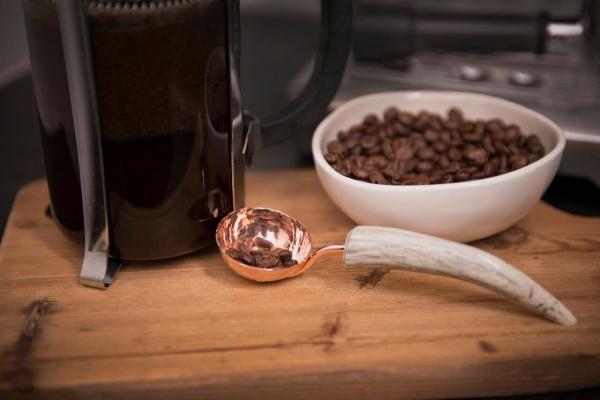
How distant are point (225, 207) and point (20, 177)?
31 centimetres

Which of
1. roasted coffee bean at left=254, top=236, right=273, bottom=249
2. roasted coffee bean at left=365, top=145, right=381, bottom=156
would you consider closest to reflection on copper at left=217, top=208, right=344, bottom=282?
roasted coffee bean at left=254, top=236, right=273, bottom=249

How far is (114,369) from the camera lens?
1.69 ft

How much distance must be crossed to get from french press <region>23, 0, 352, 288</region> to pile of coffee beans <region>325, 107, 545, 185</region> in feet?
0.26

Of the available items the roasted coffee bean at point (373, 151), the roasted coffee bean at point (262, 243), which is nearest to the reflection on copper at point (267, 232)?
the roasted coffee bean at point (262, 243)

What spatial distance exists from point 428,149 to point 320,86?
112 millimetres

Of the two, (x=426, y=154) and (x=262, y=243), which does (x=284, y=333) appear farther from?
(x=426, y=154)

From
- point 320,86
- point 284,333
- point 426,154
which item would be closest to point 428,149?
point 426,154

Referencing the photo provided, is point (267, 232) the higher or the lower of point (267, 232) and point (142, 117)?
the lower

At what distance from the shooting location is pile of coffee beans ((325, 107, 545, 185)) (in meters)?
0.65

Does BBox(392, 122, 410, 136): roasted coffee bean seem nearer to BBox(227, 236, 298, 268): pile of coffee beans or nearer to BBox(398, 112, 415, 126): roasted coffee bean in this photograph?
BBox(398, 112, 415, 126): roasted coffee bean

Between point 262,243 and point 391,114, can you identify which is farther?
point 391,114

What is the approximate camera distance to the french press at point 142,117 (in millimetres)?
508

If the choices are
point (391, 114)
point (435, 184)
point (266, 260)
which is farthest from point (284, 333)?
point (391, 114)

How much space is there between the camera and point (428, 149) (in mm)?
681
